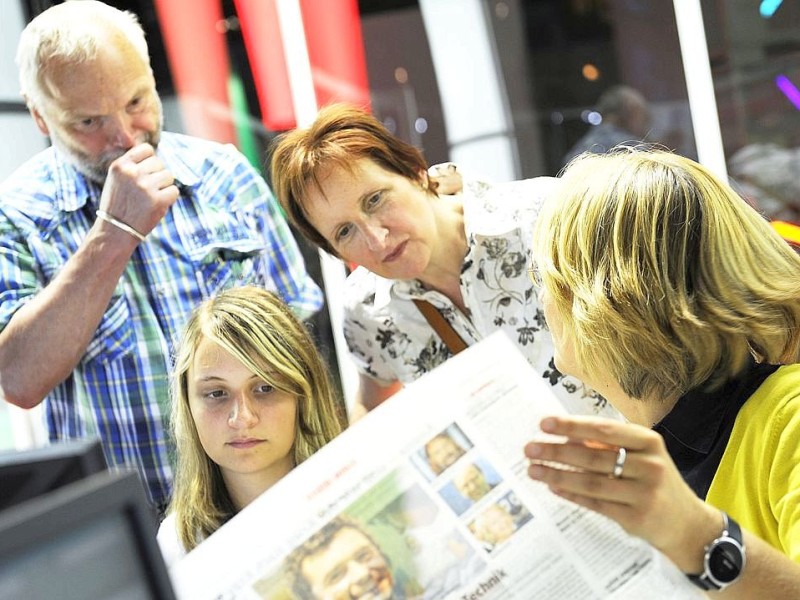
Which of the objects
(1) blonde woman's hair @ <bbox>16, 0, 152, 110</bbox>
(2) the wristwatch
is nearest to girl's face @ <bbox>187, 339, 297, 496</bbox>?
(1) blonde woman's hair @ <bbox>16, 0, 152, 110</bbox>

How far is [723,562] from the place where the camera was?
1.02 metres

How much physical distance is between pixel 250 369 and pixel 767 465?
0.91 m

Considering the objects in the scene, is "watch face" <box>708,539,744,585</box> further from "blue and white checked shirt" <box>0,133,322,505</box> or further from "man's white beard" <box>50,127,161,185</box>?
"man's white beard" <box>50,127,161,185</box>

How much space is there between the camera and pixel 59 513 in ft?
2.24

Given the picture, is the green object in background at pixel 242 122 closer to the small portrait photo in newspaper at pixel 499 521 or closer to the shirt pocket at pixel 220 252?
the shirt pocket at pixel 220 252

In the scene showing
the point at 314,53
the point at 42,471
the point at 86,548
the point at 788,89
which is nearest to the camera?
the point at 86,548

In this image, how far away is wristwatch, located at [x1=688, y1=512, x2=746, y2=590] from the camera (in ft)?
3.33

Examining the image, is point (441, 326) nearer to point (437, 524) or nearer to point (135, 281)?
point (135, 281)

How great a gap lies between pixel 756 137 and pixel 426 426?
7.60ft

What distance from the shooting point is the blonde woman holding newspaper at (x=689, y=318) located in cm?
131

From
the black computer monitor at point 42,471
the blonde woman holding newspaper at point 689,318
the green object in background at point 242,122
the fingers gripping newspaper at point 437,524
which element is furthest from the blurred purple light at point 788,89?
the black computer monitor at point 42,471

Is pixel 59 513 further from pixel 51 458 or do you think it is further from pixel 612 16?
pixel 612 16

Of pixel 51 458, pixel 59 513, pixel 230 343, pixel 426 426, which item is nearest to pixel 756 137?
pixel 230 343

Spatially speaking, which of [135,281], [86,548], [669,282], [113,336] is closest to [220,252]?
[135,281]
